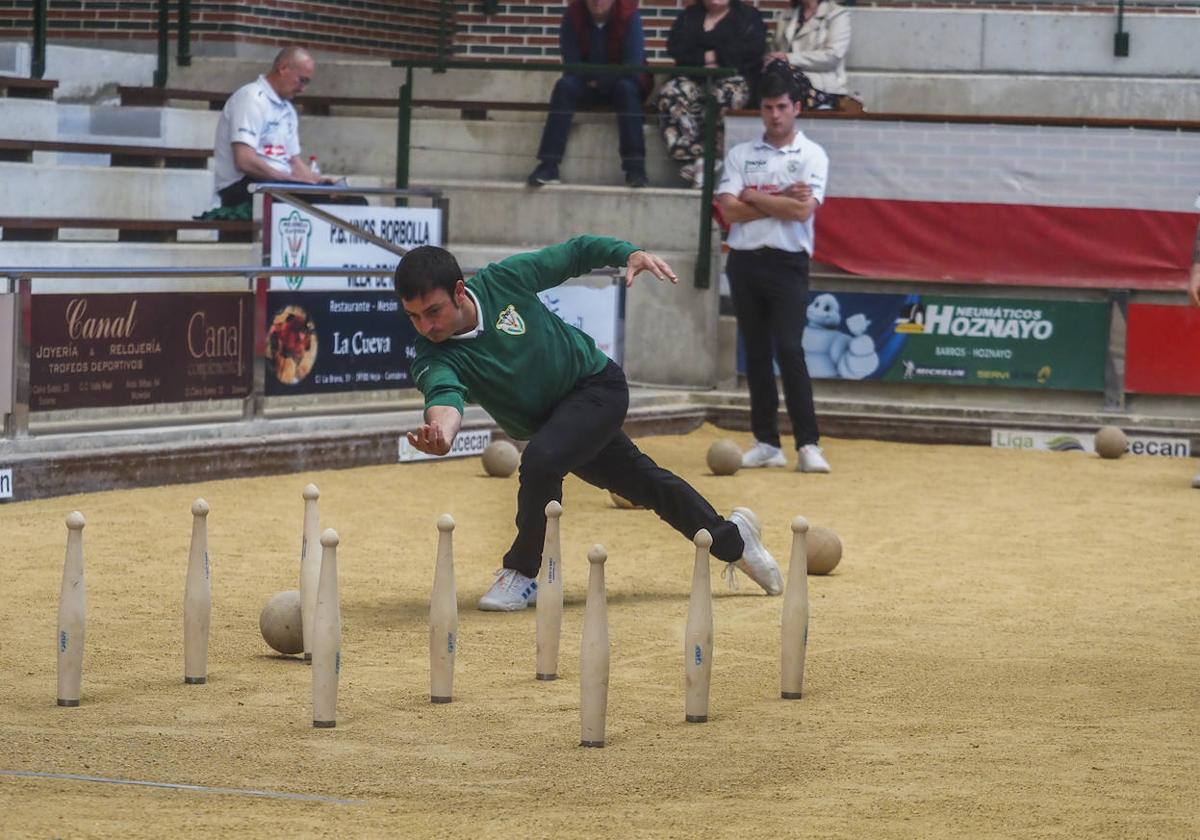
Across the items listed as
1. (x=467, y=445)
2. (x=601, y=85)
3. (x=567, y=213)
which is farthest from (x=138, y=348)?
(x=601, y=85)

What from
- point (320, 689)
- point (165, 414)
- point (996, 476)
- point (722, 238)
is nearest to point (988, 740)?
point (320, 689)

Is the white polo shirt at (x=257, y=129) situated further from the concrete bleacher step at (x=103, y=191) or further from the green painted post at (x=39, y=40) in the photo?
the green painted post at (x=39, y=40)

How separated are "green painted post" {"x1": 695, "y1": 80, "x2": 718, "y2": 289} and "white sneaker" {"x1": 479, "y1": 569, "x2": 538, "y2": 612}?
842 cm

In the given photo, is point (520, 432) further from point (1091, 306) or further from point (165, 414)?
point (1091, 306)

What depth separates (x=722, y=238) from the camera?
16.9 metres

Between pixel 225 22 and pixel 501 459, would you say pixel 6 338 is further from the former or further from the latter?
pixel 225 22

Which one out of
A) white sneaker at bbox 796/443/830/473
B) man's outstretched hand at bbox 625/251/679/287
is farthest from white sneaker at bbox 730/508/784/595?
white sneaker at bbox 796/443/830/473

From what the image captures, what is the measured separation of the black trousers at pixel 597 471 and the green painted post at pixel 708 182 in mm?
8077

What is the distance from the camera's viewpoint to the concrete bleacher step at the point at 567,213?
16969 mm

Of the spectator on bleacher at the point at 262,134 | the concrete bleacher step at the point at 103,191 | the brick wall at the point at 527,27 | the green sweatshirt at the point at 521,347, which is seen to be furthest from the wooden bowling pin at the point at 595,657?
the brick wall at the point at 527,27

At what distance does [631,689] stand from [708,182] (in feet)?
33.0

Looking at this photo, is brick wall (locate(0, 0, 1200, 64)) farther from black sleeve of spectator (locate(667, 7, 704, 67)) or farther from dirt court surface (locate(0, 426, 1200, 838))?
dirt court surface (locate(0, 426, 1200, 838))

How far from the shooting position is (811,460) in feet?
45.0

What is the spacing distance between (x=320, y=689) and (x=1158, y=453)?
10.6 m
